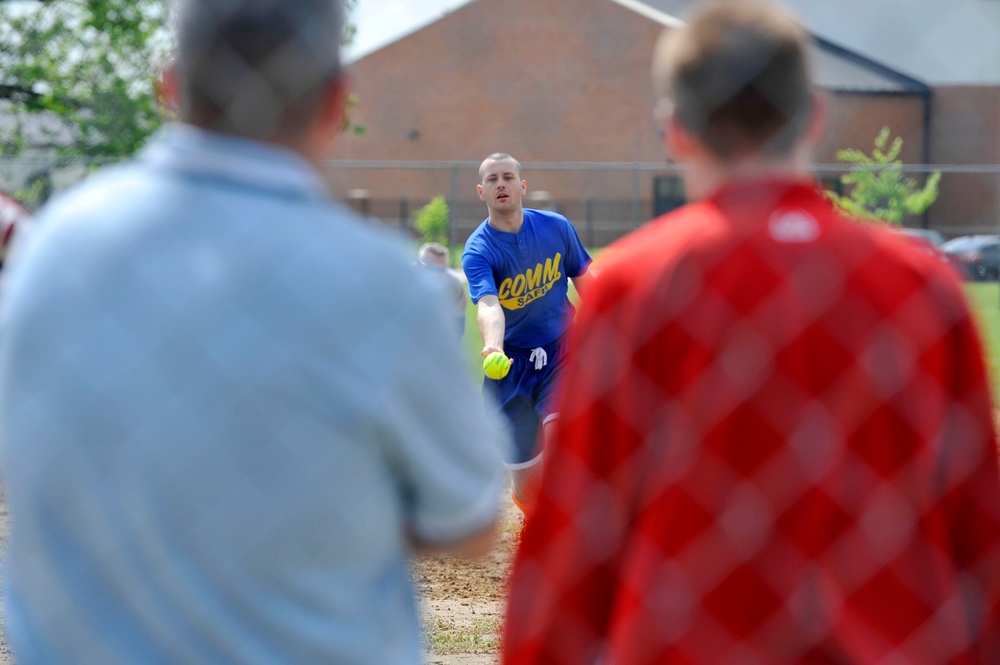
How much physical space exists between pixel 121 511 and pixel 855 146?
31.4 m

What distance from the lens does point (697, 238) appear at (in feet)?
5.23

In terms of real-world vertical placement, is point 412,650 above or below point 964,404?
below

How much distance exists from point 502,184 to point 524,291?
572 mm

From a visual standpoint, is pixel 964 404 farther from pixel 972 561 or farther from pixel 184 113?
pixel 184 113

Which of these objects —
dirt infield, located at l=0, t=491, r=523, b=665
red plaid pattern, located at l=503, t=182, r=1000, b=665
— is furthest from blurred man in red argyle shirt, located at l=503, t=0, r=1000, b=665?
dirt infield, located at l=0, t=491, r=523, b=665

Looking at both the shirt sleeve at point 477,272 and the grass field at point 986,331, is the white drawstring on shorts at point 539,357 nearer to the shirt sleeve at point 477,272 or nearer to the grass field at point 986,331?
the shirt sleeve at point 477,272

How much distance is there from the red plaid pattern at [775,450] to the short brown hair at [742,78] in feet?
0.25

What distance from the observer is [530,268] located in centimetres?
610

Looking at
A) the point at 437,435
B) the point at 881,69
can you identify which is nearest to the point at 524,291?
the point at 437,435

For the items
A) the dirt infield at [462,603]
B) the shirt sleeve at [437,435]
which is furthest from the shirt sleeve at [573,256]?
the shirt sleeve at [437,435]

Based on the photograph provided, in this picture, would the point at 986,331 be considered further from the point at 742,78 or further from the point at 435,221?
the point at 435,221

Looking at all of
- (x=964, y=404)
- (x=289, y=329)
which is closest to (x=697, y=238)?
(x=964, y=404)

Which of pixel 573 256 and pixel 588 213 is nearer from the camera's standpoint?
pixel 573 256

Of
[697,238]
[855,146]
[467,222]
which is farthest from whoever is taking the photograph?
[467,222]
